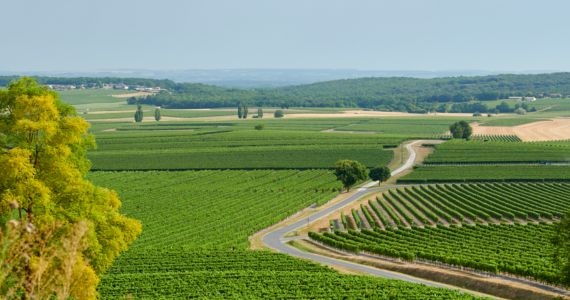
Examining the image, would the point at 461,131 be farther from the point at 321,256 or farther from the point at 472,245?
the point at 321,256

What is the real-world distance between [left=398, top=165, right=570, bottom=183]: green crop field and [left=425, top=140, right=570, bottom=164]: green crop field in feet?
21.2

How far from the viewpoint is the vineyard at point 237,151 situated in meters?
144

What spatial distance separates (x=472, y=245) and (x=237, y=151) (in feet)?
297

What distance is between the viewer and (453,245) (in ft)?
241

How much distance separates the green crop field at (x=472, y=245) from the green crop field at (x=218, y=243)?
32.8ft

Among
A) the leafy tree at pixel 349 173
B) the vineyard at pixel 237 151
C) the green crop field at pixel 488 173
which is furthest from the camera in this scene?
the vineyard at pixel 237 151

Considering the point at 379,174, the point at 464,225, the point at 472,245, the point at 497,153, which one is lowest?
the point at 379,174

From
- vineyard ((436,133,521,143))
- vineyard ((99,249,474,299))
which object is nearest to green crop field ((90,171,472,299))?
vineyard ((99,249,474,299))

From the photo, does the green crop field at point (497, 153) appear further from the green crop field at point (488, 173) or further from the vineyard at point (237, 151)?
the vineyard at point (237, 151)

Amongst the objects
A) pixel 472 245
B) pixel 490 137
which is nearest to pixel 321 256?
pixel 472 245

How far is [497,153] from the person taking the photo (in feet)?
485

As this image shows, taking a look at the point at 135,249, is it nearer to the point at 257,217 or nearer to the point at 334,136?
the point at 257,217

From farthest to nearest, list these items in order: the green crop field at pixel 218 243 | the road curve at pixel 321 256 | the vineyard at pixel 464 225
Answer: the vineyard at pixel 464 225 < the road curve at pixel 321 256 < the green crop field at pixel 218 243

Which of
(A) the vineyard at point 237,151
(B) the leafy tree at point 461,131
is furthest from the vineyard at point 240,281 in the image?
(B) the leafy tree at point 461,131
